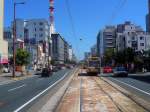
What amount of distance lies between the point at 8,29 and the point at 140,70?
232 ft

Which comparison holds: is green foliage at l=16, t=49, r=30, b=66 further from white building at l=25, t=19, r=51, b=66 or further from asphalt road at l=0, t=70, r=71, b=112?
white building at l=25, t=19, r=51, b=66

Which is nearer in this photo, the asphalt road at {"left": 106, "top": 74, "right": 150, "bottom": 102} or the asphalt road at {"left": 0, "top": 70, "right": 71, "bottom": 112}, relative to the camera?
the asphalt road at {"left": 0, "top": 70, "right": 71, "bottom": 112}

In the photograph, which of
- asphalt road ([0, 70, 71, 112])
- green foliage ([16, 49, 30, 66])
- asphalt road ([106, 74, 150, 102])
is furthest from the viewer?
green foliage ([16, 49, 30, 66])

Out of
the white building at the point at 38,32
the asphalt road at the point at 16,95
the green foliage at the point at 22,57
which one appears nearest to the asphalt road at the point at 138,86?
the asphalt road at the point at 16,95

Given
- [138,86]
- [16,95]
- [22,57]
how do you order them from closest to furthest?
1. [16,95]
2. [138,86]
3. [22,57]

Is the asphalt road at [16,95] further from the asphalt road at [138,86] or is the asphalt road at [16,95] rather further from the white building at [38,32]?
the white building at [38,32]

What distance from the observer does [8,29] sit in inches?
6161

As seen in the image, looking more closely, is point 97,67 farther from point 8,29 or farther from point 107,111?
point 8,29

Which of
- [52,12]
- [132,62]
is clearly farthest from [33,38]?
[132,62]

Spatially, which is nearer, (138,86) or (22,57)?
(138,86)

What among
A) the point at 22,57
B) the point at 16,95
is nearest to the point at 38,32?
the point at 22,57

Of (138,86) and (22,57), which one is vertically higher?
(22,57)

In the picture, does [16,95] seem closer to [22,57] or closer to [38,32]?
[22,57]

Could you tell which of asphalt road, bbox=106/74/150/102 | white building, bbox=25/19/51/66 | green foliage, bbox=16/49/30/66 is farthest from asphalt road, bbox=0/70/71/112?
white building, bbox=25/19/51/66
